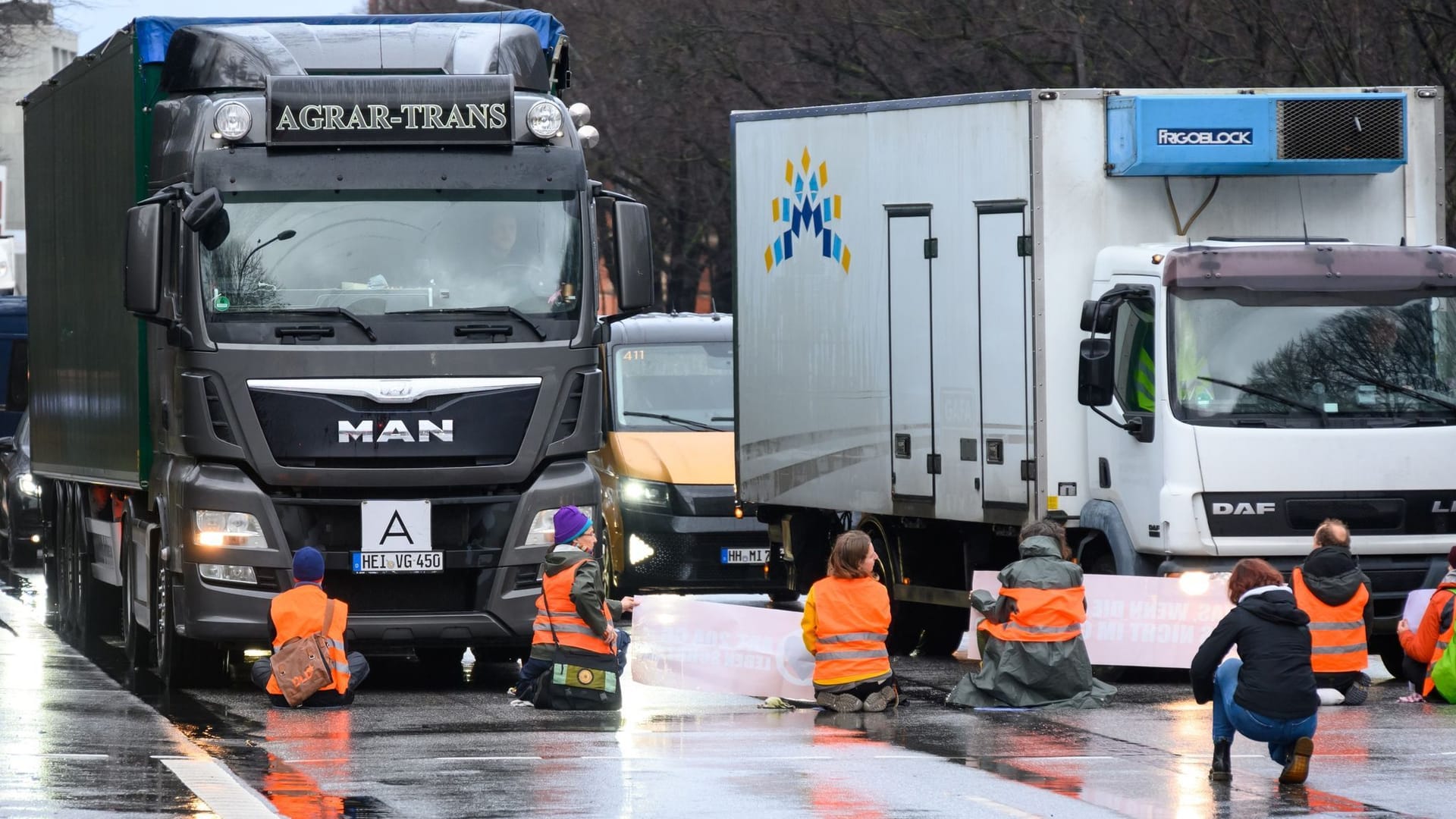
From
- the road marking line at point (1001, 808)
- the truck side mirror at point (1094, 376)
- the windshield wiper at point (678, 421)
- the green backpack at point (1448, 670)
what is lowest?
the road marking line at point (1001, 808)

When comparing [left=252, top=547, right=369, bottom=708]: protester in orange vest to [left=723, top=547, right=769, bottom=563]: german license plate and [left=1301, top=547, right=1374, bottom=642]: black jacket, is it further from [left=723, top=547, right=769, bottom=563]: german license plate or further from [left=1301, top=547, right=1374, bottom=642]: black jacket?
[left=723, top=547, right=769, bottom=563]: german license plate

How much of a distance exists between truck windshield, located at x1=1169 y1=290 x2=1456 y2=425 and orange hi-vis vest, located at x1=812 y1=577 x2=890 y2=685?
2251mm

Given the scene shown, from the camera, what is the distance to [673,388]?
2156 cm

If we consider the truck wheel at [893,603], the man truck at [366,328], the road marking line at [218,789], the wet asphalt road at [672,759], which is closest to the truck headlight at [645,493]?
Result: the truck wheel at [893,603]

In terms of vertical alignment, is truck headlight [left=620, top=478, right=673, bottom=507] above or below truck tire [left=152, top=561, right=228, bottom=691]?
above

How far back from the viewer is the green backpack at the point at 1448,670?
1361 cm

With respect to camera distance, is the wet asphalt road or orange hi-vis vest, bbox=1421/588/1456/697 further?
orange hi-vis vest, bbox=1421/588/1456/697

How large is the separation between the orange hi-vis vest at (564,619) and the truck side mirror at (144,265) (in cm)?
260

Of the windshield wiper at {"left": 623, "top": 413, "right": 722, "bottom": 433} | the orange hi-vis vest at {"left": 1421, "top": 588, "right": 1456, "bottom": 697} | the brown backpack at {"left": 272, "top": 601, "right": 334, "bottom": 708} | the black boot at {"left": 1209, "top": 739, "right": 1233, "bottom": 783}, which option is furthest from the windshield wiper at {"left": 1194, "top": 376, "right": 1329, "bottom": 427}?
the windshield wiper at {"left": 623, "top": 413, "right": 722, "bottom": 433}

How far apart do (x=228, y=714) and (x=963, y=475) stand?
15.7 feet

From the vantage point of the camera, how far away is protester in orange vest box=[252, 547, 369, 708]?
13.7 metres

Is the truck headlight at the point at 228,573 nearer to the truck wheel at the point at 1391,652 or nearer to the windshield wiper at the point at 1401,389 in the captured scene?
the windshield wiper at the point at 1401,389

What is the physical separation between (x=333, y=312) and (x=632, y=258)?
164 centimetres

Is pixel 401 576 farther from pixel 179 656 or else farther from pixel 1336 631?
pixel 1336 631
